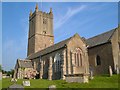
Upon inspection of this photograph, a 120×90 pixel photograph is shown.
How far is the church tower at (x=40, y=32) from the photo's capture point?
6181cm

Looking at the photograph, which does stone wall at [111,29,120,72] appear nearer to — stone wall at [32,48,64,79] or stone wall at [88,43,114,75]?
stone wall at [88,43,114,75]

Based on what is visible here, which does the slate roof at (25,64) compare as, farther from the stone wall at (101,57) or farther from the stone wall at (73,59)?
the stone wall at (101,57)

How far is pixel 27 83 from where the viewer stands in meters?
24.2

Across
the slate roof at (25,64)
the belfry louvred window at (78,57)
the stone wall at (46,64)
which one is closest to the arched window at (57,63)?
the stone wall at (46,64)

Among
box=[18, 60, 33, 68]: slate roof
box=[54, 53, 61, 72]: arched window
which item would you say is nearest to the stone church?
box=[54, 53, 61, 72]: arched window

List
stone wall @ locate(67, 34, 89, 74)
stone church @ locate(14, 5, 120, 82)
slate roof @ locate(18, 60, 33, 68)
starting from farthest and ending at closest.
→ slate roof @ locate(18, 60, 33, 68)
stone wall @ locate(67, 34, 89, 74)
stone church @ locate(14, 5, 120, 82)

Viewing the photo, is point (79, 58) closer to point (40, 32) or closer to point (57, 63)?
point (57, 63)

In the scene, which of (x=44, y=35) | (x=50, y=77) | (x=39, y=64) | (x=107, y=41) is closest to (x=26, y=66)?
(x=39, y=64)

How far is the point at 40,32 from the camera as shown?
62.7 metres

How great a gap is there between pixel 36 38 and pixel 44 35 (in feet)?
10.00

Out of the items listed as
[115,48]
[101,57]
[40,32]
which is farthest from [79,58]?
[40,32]

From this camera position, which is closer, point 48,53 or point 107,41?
point 107,41

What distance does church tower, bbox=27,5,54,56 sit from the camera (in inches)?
2434

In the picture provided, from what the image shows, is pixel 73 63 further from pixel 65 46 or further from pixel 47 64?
pixel 47 64
